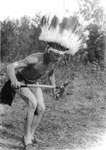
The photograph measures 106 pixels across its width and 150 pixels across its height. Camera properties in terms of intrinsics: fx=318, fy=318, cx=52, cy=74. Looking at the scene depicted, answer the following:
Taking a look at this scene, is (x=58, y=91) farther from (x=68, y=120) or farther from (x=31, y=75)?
(x=68, y=120)

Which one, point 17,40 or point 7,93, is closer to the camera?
point 7,93

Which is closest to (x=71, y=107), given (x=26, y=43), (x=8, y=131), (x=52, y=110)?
(x=52, y=110)

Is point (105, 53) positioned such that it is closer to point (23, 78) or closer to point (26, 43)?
point (26, 43)

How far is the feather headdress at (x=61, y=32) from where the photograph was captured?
3.96 meters

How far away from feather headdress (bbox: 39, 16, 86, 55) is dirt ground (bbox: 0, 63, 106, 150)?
1416 mm

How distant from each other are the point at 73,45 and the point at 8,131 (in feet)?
6.11

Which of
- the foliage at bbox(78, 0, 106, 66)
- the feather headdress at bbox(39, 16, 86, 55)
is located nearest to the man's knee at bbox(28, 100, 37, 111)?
the feather headdress at bbox(39, 16, 86, 55)

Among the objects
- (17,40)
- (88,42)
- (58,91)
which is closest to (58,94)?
(58,91)

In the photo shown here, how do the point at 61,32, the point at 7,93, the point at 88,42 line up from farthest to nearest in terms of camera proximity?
1. the point at 88,42
2. the point at 7,93
3. the point at 61,32

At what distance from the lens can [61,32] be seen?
156 inches

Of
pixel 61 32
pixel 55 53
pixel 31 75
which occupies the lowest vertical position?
pixel 31 75

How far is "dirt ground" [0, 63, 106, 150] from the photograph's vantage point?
4.62 metres

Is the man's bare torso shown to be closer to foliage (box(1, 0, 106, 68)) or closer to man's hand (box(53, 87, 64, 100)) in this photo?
man's hand (box(53, 87, 64, 100))

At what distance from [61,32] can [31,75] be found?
760 millimetres
